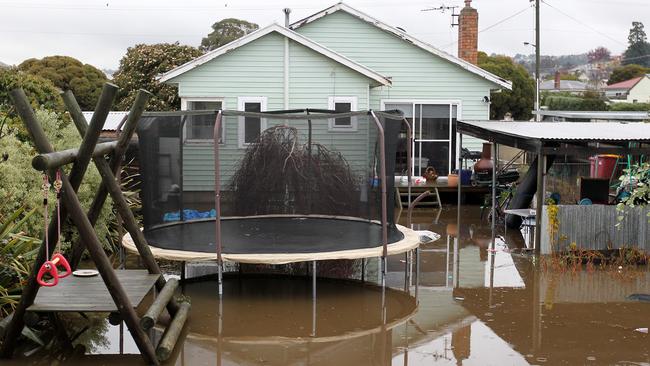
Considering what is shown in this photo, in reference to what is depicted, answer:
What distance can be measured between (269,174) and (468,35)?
50.0 ft

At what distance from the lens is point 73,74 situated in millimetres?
39750

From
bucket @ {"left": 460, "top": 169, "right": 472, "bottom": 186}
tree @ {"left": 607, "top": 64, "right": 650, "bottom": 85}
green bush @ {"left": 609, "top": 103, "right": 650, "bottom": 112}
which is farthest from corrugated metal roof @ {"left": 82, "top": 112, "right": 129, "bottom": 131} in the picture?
tree @ {"left": 607, "top": 64, "right": 650, "bottom": 85}

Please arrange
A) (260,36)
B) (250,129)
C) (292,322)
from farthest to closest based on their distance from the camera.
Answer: (260,36)
(250,129)
(292,322)

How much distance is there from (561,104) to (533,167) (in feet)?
124

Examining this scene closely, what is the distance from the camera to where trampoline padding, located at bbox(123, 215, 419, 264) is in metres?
9.34

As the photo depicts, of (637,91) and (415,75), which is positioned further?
(637,91)

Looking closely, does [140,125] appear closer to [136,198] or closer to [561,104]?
[136,198]

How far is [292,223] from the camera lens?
1145 centimetres

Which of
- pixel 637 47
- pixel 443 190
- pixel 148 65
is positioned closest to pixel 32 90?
pixel 443 190

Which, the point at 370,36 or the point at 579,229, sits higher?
the point at 370,36

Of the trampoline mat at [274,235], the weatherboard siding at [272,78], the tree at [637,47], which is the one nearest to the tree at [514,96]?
the weatherboard siding at [272,78]

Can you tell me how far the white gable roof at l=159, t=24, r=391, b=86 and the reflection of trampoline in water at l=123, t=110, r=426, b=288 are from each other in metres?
6.67

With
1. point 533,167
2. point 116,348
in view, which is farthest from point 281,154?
point 533,167

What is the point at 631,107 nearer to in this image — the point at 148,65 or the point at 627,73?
the point at 148,65
